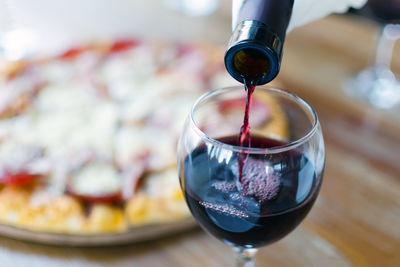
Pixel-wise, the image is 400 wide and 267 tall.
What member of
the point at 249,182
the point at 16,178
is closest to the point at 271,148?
the point at 249,182

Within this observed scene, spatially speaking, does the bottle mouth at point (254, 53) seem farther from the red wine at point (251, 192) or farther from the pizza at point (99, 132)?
the pizza at point (99, 132)

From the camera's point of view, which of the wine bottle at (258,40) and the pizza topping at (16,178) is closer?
the wine bottle at (258,40)

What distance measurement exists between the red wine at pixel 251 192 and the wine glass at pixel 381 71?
558 mm

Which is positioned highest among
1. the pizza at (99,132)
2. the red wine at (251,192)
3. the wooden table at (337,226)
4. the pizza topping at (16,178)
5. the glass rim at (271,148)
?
the glass rim at (271,148)

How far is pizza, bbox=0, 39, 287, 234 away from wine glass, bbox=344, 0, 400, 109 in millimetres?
310

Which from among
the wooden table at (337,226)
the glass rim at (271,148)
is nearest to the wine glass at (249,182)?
the glass rim at (271,148)

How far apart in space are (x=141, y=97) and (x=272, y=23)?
614mm

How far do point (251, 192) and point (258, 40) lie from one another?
0.18 metres

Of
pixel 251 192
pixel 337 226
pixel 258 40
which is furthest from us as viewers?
pixel 337 226


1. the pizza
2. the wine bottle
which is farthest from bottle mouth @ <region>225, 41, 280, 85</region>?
the pizza

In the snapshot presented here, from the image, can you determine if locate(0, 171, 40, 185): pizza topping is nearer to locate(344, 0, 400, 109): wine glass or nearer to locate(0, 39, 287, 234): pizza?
locate(0, 39, 287, 234): pizza

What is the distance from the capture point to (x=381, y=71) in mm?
1129

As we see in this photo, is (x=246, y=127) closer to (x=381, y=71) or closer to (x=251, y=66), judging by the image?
(x=251, y=66)

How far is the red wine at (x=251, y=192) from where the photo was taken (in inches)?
20.6
